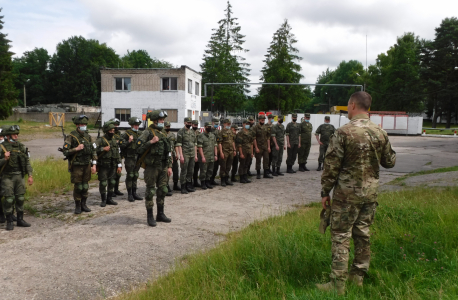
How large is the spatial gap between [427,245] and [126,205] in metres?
5.99

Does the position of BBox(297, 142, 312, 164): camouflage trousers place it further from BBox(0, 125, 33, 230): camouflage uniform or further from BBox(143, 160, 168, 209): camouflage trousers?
BBox(0, 125, 33, 230): camouflage uniform

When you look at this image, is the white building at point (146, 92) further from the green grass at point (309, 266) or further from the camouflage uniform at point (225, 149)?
the green grass at point (309, 266)

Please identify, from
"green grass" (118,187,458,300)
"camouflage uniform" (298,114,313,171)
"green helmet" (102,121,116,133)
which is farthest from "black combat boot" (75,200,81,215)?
"camouflage uniform" (298,114,313,171)

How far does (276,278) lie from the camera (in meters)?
3.73

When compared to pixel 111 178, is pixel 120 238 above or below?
below

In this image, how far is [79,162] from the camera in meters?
7.34

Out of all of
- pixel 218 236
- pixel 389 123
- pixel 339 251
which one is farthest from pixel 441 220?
pixel 389 123

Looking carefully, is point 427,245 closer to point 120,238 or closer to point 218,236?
point 218,236

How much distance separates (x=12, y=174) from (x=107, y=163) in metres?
2.07

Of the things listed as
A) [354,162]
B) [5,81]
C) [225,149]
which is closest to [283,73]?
[5,81]

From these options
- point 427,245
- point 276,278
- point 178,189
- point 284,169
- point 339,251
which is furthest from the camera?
point 284,169

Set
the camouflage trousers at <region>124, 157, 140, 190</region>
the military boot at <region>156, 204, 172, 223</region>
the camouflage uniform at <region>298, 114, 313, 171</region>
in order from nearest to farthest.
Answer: the military boot at <region>156, 204, 172, 223</region>, the camouflage trousers at <region>124, 157, 140, 190</region>, the camouflage uniform at <region>298, 114, 313, 171</region>

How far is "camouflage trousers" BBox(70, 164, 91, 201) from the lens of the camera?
7.30 metres

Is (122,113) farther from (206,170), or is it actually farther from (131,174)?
(131,174)
